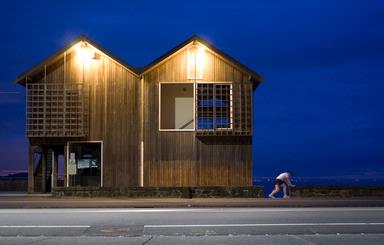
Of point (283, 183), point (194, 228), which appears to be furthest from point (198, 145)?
point (194, 228)

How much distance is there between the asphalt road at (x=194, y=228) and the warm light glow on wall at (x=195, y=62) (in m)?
15.9

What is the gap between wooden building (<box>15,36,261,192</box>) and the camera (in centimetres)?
3519

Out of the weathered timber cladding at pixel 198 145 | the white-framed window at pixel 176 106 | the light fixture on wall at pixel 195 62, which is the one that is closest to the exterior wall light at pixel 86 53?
the weathered timber cladding at pixel 198 145

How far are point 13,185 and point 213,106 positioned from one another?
17.8 m

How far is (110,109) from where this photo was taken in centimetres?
3566

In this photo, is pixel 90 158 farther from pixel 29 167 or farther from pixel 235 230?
pixel 235 230

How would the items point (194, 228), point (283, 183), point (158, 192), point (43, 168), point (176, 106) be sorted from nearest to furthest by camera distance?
point (194, 228) < point (158, 192) < point (283, 183) < point (43, 168) < point (176, 106)

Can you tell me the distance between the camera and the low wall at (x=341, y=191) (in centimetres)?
3078

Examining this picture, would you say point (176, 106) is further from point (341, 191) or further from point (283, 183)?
point (341, 191)

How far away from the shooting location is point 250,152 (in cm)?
3541

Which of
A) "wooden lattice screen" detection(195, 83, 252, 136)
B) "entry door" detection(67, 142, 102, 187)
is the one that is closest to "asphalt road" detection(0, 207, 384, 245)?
"wooden lattice screen" detection(195, 83, 252, 136)

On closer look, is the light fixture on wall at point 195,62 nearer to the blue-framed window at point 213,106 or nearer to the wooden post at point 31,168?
the blue-framed window at point 213,106

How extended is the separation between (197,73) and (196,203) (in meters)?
11.3

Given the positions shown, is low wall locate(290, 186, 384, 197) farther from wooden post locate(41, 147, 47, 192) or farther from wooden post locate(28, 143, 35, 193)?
wooden post locate(41, 147, 47, 192)
